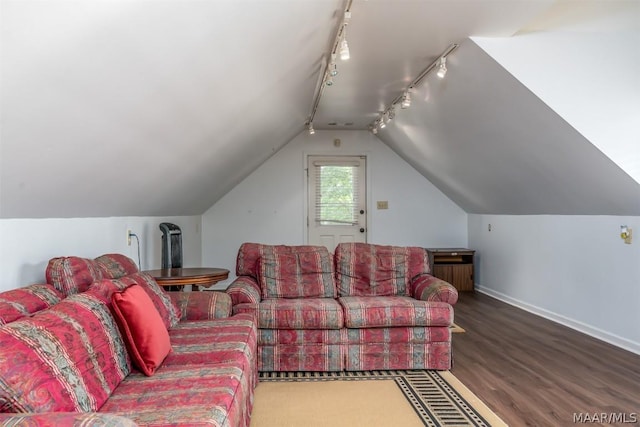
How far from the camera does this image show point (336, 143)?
288 inches

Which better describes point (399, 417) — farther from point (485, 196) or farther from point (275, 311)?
point (485, 196)

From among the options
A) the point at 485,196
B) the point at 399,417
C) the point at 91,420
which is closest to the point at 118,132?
the point at 91,420

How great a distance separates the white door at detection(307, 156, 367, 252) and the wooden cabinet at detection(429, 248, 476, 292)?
46.3 inches

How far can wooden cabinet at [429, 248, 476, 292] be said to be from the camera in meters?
6.76

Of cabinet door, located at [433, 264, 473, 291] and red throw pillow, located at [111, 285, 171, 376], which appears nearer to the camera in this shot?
red throw pillow, located at [111, 285, 171, 376]

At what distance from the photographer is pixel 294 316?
11.0 ft

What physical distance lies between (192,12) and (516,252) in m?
4.89

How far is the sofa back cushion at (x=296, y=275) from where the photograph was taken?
3.86 m

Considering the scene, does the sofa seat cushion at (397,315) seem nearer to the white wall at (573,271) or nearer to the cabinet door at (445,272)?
the white wall at (573,271)

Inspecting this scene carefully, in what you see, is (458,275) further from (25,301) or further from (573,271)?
(25,301)

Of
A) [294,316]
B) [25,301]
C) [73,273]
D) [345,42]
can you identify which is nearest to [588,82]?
[345,42]

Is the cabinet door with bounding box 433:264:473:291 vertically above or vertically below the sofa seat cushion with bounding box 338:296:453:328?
below

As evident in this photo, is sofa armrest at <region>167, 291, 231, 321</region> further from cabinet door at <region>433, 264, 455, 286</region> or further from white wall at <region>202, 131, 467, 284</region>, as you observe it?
cabinet door at <region>433, 264, 455, 286</region>

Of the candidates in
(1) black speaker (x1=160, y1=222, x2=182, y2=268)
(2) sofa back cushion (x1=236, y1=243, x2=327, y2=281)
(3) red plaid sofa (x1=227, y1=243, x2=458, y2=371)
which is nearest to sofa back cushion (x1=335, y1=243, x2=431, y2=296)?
(2) sofa back cushion (x1=236, y1=243, x2=327, y2=281)
